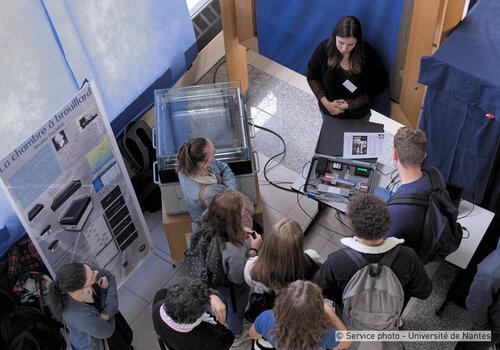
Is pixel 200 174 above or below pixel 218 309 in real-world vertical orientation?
above

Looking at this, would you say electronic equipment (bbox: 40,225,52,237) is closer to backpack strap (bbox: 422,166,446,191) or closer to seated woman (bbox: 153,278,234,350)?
seated woman (bbox: 153,278,234,350)

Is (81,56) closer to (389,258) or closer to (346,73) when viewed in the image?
(346,73)

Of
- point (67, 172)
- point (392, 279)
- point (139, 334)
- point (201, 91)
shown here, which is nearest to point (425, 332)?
point (392, 279)

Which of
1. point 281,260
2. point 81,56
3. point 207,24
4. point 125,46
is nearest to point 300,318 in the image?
point 281,260

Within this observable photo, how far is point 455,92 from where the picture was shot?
311cm

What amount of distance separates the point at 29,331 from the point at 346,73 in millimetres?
2369

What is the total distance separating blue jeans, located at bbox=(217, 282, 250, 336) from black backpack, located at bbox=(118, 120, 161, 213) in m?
1.17

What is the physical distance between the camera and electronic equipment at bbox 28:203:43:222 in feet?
9.41

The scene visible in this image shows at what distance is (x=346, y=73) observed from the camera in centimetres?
355

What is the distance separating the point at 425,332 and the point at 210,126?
1.85m

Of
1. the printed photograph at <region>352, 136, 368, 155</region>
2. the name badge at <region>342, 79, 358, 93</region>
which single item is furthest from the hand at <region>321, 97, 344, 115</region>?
the printed photograph at <region>352, 136, 368, 155</region>

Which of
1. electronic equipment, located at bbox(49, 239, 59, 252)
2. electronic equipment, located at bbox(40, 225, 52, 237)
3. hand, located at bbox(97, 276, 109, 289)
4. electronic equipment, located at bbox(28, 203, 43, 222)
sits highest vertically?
electronic equipment, located at bbox(28, 203, 43, 222)

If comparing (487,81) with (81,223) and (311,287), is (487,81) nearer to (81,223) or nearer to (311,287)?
(311,287)

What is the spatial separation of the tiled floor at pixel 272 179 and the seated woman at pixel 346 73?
77cm
